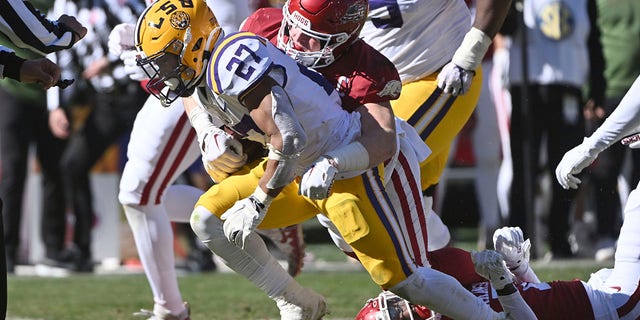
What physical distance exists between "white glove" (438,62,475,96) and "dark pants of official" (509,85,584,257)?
12.2 feet

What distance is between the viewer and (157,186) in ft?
17.9

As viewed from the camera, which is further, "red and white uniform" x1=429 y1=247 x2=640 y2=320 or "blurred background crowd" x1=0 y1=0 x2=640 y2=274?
"blurred background crowd" x1=0 y1=0 x2=640 y2=274

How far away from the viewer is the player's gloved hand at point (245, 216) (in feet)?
13.6

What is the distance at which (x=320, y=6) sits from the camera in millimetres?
4449

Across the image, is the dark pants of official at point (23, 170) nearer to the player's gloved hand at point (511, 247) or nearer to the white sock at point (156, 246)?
the white sock at point (156, 246)

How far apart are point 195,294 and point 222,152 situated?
2511 millimetres

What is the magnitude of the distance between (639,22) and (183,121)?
4.36 m

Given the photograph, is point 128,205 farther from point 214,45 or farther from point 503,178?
point 503,178

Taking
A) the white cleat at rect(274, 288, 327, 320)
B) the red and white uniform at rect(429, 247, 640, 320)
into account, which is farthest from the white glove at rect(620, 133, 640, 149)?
the white cleat at rect(274, 288, 327, 320)

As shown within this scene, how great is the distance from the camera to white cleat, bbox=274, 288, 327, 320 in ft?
15.8

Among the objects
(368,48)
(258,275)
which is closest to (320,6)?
(368,48)

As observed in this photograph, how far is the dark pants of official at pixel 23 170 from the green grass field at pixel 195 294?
1.81 feet

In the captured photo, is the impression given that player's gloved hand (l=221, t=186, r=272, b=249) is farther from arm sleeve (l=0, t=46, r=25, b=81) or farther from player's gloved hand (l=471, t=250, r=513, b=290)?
arm sleeve (l=0, t=46, r=25, b=81)

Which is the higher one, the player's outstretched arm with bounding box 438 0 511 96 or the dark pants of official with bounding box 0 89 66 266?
the player's outstretched arm with bounding box 438 0 511 96
